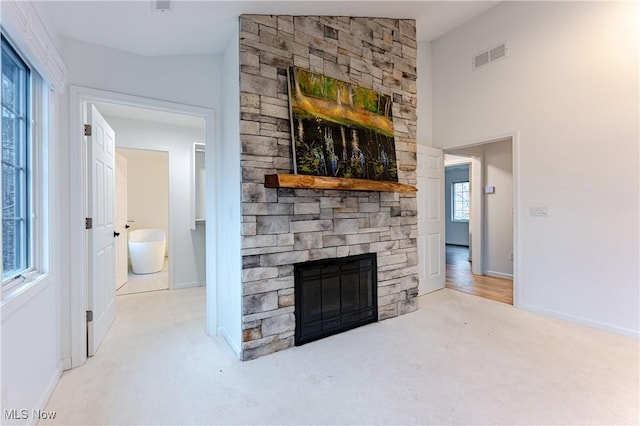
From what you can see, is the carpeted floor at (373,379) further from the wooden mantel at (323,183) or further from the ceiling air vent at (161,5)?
the ceiling air vent at (161,5)

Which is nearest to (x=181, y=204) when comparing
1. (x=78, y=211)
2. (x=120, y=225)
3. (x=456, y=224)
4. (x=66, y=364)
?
(x=120, y=225)

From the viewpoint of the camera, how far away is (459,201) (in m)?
9.22

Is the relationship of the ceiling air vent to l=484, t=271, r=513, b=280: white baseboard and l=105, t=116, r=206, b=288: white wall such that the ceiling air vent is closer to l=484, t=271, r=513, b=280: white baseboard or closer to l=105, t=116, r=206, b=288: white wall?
l=105, t=116, r=206, b=288: white wall

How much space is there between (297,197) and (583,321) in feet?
9.88

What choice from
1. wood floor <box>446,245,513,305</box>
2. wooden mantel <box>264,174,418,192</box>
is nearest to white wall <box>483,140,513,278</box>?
wood floor <box>446,245,513,305</box>

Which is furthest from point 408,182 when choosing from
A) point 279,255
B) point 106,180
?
point 106,180

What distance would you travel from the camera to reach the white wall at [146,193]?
20.8ft

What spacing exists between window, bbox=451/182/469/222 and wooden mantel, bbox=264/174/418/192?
23.5 feet

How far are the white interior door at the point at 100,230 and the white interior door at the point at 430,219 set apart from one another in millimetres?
3389

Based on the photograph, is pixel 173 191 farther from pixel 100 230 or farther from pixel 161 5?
pixel 161 5

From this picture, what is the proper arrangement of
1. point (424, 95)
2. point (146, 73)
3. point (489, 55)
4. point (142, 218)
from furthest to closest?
point (142, 218) → point (424, 95) → point (489, 55) → point (146, 73)

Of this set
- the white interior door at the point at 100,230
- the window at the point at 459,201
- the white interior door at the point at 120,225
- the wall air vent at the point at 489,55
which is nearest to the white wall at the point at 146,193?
the white interior door at the point at 120,225

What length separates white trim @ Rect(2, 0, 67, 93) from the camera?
4.42 ft

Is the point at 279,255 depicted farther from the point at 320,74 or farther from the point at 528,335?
the point at 528,335
